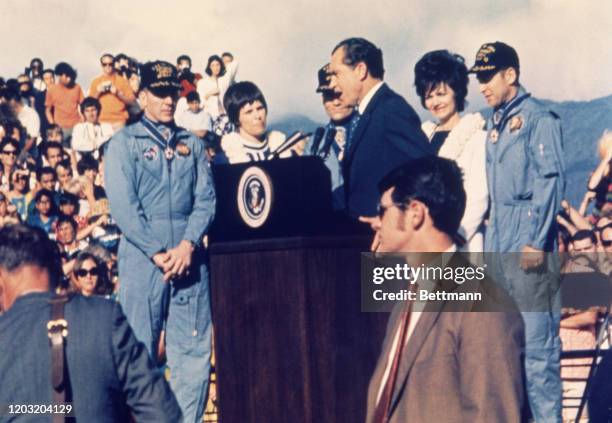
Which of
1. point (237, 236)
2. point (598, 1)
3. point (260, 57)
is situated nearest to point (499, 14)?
point (598, 1)

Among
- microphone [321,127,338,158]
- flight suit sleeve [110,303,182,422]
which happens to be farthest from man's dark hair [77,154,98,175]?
flight suit sleeve [110,303,182,422]

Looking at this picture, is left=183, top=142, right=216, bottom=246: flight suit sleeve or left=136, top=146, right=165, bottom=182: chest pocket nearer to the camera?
left=183, top=142, right=216, bottom=246: flight suit sleeve

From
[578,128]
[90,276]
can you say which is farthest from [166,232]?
[578,128]

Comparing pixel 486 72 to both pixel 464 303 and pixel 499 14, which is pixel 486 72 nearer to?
pixel 499 14

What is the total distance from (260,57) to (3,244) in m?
3.84

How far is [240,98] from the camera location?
7.24m

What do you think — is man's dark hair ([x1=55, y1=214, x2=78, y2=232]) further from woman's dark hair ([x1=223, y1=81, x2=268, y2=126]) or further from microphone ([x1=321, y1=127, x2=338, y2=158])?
microphone ([x1=321, y1=127, x2=338, y2=158])

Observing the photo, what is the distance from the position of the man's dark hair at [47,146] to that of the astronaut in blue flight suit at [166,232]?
6.07 ft

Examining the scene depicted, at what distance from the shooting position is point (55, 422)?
4.04 m

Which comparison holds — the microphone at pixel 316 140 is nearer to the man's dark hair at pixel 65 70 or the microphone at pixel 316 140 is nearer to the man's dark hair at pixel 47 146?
the man's dark hair at pixel 65 70

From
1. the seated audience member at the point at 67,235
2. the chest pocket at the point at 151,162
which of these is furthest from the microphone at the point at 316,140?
the seated audience member at the point at 67,235

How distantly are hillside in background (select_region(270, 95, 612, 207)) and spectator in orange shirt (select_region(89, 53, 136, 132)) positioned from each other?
971 millimetres

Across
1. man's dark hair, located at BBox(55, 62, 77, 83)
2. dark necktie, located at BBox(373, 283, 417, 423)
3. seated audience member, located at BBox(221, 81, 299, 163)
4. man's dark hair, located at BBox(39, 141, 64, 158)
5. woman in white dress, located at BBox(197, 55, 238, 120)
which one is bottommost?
dark necktie, located at BBox(373, 283, 417, 423)

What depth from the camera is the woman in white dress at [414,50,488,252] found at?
6707mm
